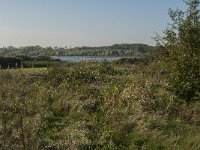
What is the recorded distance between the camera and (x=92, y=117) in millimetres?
13695

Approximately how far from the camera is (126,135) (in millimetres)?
12039

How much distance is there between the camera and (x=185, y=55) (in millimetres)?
13859

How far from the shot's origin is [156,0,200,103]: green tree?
45.4ft

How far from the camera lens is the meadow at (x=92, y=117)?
436 inches

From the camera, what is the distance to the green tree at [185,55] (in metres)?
13.9

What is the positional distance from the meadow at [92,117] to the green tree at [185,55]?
0.64m

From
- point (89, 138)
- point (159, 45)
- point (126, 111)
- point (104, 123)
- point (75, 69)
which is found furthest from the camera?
point (75, 69)

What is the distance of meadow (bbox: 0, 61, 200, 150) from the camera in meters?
11.1

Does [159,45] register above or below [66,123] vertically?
above

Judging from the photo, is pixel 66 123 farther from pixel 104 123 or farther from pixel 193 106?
pixel 193 106

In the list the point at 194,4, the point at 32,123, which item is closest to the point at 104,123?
the point at 32,123

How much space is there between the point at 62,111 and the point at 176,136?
436 cm

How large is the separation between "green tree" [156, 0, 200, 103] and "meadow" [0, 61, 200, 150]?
0.64 meters

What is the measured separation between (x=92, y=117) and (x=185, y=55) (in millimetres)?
3503
